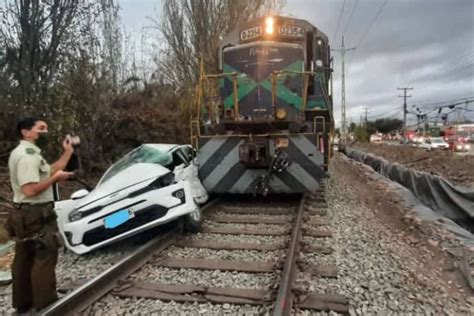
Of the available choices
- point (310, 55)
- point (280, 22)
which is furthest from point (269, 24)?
point (310, 55)

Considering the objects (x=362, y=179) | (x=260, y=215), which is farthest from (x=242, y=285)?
(x=362, y=179)

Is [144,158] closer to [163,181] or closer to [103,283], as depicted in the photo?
[163,181]

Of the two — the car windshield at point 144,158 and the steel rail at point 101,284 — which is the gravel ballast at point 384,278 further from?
the car windshield at point 144,158

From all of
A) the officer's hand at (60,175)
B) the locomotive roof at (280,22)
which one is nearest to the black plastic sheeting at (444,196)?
the locomotive roof at (280,22)

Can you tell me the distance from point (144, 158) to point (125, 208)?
1693mm

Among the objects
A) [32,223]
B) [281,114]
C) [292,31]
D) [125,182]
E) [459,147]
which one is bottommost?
[459,147]

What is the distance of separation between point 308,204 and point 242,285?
4.44 meters

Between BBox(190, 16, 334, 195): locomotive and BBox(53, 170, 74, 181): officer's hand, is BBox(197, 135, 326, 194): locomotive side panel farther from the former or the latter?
BBox(53, 170, 74, 181): officer's hand

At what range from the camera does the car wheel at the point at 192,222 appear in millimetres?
5852

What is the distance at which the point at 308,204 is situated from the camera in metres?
8.26

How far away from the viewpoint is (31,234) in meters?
3.52

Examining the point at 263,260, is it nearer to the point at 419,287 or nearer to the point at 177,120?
the point at 419,287

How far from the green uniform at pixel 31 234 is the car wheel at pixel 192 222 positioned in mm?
2395

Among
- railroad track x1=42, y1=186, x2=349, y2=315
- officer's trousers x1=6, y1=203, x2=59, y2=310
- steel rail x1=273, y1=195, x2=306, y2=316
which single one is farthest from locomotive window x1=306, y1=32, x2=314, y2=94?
officer's trousers x1=6, y1=203, x2=59, y2=310
